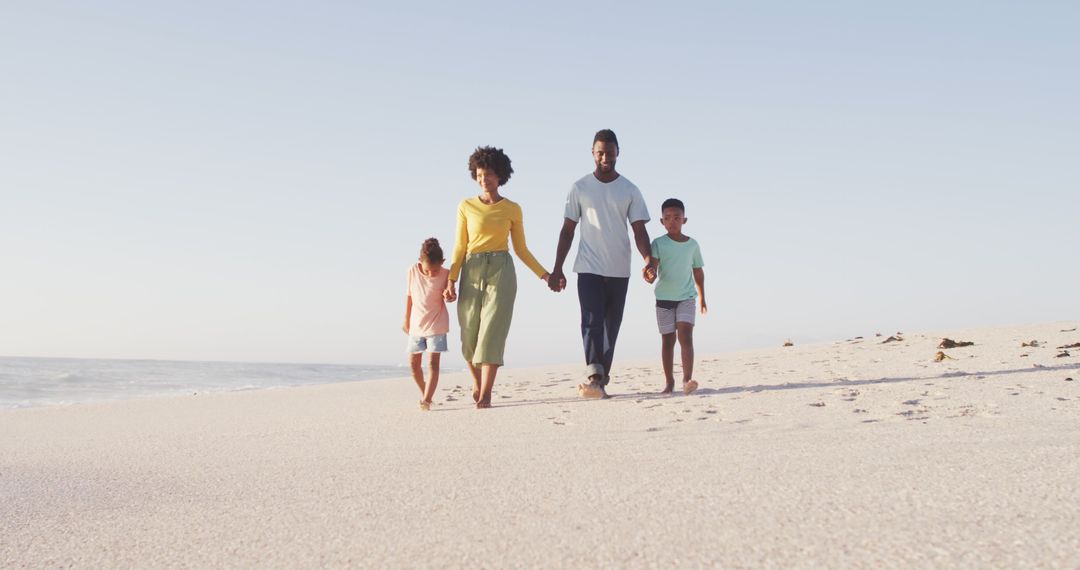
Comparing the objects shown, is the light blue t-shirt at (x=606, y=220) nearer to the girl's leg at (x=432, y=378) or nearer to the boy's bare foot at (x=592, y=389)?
the boy's bare foot at (x=592, y=389)

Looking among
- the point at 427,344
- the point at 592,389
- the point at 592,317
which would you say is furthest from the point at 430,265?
the point at 592,389

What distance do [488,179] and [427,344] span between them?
130 cm

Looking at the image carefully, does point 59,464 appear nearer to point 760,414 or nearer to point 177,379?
point 760,414

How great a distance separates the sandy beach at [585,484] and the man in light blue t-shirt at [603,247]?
708 mm

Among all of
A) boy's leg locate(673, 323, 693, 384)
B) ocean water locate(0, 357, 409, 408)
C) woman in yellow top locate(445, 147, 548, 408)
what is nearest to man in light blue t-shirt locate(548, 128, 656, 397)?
woman in yellow top locate(445, 147, 548, 408)

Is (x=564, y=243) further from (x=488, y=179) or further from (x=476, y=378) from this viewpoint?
(x=476, y=378)

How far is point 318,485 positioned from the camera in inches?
115

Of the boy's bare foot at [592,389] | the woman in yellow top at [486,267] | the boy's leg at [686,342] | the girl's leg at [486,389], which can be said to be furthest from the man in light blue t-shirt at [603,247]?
the girl's leg at [486,389]

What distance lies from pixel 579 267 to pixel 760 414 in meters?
2.10

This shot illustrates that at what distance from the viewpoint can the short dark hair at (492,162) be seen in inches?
239

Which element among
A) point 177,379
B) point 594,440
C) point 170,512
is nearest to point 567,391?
point 594,440

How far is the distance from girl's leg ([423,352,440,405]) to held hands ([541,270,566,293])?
977 millimetres

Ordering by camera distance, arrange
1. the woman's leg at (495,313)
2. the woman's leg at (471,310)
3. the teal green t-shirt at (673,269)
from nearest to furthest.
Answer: the woman's leg at (495,313)
the woman's leg at (471,310)
the teal green t-shirt at (673,269)

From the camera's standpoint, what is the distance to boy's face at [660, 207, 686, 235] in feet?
21.1
